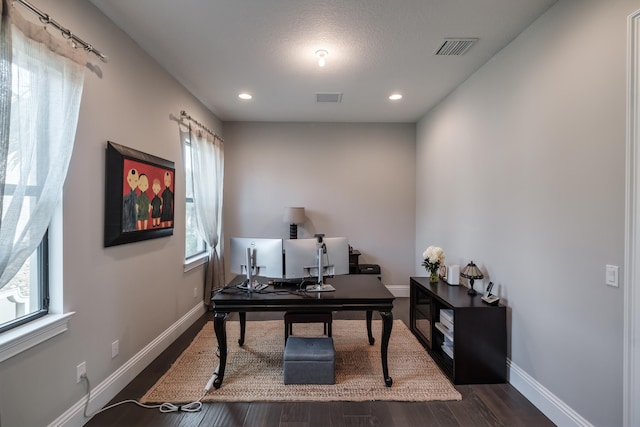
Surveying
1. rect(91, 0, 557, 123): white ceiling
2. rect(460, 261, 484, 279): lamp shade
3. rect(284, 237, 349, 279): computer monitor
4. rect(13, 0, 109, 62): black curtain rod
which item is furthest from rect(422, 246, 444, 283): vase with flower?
rect(13, 0, 109, 62): black curtain rod

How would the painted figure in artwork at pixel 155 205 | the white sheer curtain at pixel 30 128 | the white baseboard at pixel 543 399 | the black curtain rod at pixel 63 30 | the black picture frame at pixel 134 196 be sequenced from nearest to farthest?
the white sheer curtain at pixel 30 128 → the black curtain rod at pixel 63 30 → the white baseboard at pixel 543 399 → the black picture frame at pixel 134 196 → the painted figure in artwork at pixel 155 205

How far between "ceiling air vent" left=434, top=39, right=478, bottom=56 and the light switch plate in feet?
6.34

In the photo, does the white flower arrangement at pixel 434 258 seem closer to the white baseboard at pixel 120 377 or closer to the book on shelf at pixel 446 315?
the book on shelf at pixel 446 315

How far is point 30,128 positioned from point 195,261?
92.6 inches

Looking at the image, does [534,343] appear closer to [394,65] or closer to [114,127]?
[394,65]

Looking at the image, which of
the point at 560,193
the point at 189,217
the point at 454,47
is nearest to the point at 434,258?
the point at 560,193

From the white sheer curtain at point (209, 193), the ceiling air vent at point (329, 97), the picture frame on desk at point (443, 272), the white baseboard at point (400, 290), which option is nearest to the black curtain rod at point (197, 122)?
the white sheer curtain at point (209, 193)

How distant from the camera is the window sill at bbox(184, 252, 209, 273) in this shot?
3384mm

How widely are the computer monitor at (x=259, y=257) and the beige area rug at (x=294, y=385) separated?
2.87 feet

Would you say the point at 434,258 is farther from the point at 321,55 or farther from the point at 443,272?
the point at 321,55

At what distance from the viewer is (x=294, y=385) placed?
2.30 meters

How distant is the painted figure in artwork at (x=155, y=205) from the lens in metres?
2.62

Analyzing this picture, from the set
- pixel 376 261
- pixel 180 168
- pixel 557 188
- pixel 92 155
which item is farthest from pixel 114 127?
pixel 376 261

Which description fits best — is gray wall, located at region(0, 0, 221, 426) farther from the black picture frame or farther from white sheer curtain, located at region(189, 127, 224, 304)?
white sheer curtain, located at region(189, 127, 224, 304)
